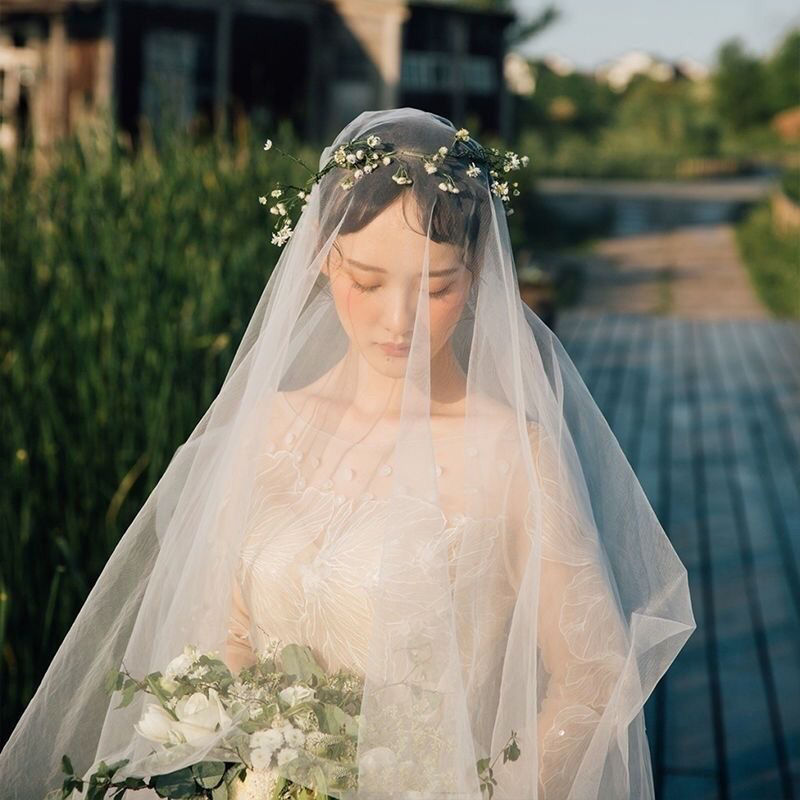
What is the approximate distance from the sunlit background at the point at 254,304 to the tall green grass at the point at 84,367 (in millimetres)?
10

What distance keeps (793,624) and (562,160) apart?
32373 millimetres

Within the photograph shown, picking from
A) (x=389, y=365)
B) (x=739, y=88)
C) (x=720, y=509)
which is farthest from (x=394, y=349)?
(x=739, y=88)

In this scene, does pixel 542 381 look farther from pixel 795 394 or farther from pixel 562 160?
pixel 562 160

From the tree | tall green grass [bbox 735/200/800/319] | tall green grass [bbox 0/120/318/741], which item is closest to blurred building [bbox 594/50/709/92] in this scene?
the tree

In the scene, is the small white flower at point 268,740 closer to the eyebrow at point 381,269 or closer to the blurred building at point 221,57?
the eyebrow at point 381,269

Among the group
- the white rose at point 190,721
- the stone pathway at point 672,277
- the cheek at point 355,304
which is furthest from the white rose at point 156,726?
the stone pathway at point 672,277

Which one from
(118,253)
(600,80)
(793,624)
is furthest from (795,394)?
(600,80)

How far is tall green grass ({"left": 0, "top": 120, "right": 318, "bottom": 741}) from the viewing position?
11.9 ft

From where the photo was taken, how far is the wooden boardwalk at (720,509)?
387 centimetres

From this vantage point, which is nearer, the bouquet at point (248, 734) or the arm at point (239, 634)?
the bouquet at point (248, 734)

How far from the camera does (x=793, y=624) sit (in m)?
4.87

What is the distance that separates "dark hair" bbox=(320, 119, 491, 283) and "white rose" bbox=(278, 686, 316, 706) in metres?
0.67

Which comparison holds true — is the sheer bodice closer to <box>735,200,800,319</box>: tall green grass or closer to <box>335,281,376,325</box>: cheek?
<box>335,281,376,325</box>: cheek

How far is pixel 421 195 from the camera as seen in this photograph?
193 centimetres
